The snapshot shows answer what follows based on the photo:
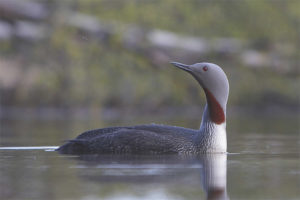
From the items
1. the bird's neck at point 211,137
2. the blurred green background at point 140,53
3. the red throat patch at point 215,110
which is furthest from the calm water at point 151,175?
the blurred green background at point 140,53

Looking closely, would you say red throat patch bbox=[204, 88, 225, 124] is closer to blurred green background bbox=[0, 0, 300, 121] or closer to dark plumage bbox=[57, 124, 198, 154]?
dark plumage bbox=[57, 124, 198, 154]

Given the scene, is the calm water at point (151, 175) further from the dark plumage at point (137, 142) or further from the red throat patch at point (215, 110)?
the red throat patch at point (215, 110)

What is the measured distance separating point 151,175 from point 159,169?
0.38 m

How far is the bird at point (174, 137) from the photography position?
22.2 ft

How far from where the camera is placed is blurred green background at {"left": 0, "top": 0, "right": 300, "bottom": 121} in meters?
17.7

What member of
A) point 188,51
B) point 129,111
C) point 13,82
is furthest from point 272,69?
point 13,82

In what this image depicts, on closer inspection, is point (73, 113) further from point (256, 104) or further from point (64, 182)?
point (64, 182)

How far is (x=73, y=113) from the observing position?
20.0m

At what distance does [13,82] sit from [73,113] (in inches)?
68.9

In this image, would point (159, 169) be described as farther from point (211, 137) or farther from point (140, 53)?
point (140, 53)

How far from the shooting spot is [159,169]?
18.5ft

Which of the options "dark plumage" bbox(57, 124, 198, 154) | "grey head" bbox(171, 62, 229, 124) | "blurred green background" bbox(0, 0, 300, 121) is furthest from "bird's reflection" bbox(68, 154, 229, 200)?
"blurred green background" bbox(0, 0, 300, 121)

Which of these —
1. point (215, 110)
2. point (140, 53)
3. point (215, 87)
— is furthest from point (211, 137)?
point (140, 53)

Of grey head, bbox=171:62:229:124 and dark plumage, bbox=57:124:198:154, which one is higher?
grey head, bbox=171:62:229:124
